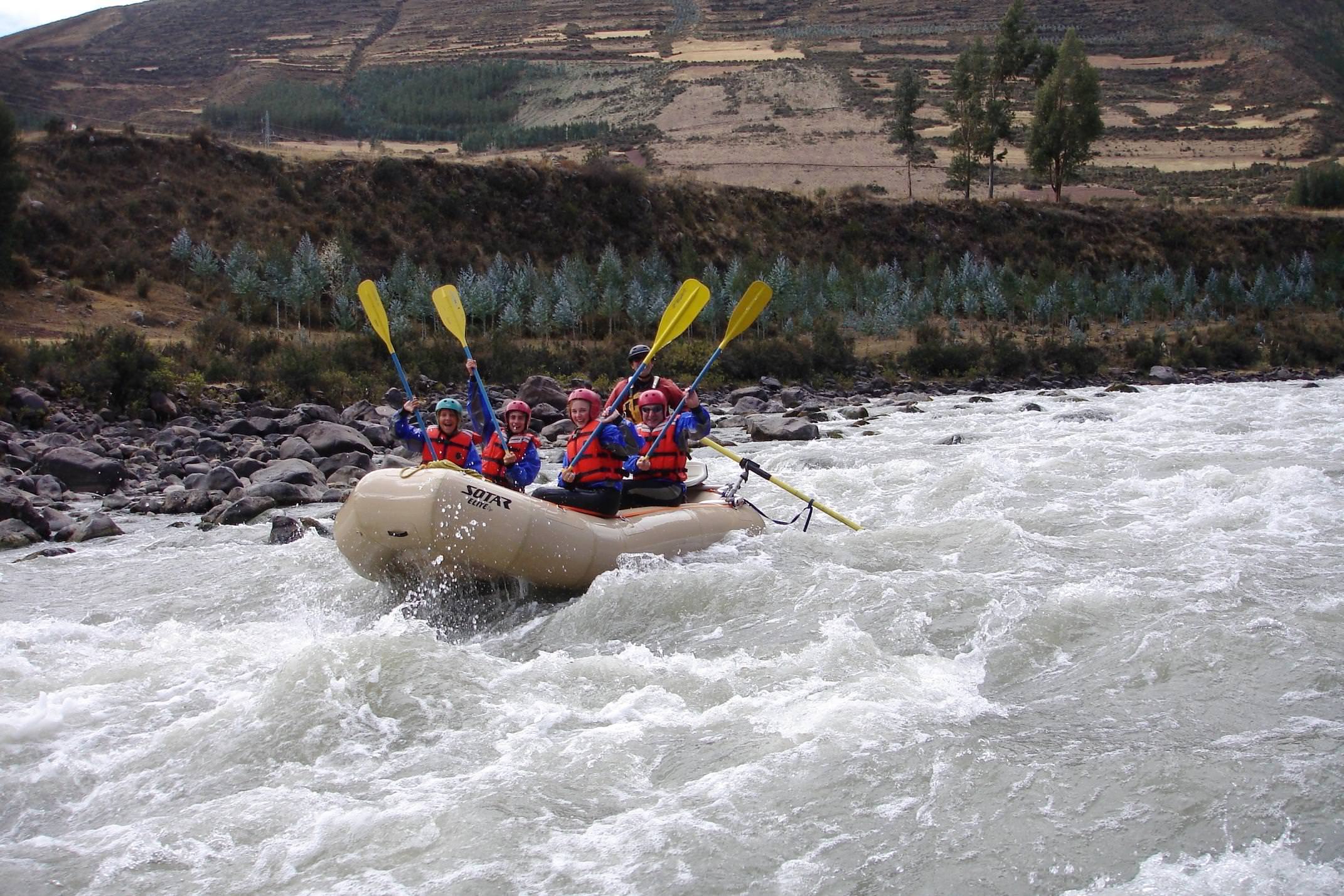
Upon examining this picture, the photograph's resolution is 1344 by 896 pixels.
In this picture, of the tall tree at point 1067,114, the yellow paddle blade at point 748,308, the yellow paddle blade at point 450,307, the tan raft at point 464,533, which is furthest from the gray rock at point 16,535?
the tall tree at point 1067,114

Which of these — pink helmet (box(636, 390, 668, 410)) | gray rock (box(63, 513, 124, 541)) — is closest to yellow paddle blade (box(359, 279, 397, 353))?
pink helmet (box(636, 390, 668, 410))

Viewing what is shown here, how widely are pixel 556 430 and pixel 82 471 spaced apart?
6.49 m

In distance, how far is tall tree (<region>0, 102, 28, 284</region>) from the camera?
21.6 meters

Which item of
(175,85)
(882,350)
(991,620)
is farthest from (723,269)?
(175,85)

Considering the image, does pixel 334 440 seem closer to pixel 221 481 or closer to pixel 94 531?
pixel 221 481

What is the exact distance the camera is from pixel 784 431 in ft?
49.9

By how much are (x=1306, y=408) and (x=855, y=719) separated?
1431cm

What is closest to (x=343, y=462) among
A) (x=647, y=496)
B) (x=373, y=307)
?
(x=373, y=307)

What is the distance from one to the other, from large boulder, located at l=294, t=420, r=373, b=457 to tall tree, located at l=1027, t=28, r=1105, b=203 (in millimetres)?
34150

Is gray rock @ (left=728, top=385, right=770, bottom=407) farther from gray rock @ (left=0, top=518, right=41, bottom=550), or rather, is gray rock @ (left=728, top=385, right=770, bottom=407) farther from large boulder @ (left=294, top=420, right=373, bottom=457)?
gray rock @ (left=0, top=518, right=41, bottom=550)

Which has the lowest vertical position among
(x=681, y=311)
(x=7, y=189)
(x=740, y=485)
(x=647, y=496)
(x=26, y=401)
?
(x=740, y=485)

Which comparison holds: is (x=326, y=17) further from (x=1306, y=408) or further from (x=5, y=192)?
(x=1306, y=408)

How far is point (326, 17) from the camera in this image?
9106cm

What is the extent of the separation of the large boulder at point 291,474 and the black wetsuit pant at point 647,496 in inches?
181
